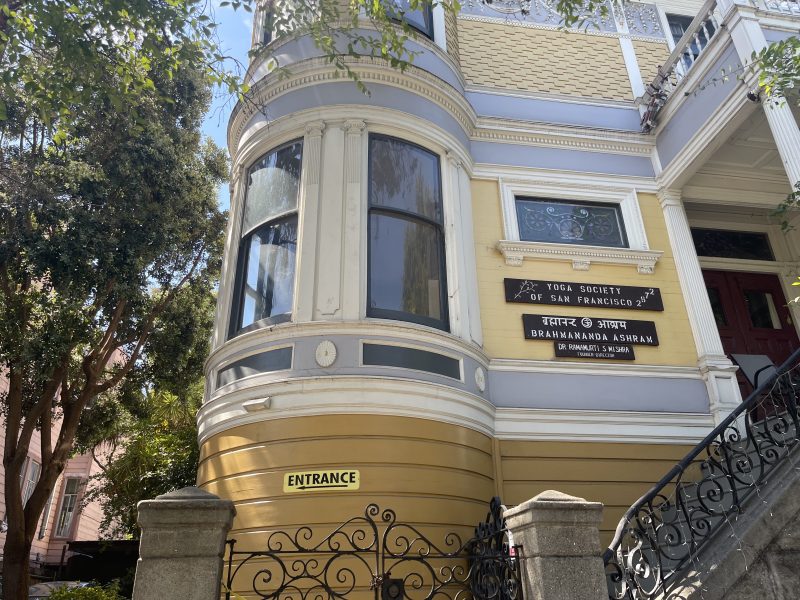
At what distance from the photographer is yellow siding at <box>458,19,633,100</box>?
10.9 metres

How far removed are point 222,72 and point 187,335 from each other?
697 centimetres

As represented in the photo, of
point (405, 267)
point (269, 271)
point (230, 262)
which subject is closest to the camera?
point (405, 267)

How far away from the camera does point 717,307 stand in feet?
35.9

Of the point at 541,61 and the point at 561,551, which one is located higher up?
the point at 541,61

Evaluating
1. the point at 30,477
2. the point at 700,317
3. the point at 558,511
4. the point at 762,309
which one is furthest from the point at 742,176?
the point at 30,477

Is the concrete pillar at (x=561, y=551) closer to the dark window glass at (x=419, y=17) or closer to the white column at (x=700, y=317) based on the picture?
the white column at (x=700, y=317)

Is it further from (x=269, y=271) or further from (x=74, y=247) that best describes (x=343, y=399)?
(x=74, y=247)

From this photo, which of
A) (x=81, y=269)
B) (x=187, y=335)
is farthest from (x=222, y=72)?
(x=187, y=335)

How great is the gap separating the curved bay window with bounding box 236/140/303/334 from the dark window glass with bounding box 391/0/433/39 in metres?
3.00

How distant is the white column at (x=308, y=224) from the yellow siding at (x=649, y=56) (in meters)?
7.00

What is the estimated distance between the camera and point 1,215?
9.89 m

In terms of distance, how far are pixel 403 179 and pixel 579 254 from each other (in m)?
2.96

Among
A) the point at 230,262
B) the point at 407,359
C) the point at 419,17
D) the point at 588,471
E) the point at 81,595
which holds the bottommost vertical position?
the point at 81,595

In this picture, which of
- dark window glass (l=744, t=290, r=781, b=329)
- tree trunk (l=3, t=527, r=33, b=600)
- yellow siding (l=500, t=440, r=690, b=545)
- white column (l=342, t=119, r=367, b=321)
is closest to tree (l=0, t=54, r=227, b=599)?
tree trunk (l=3, t=527, r=33, b=600)
